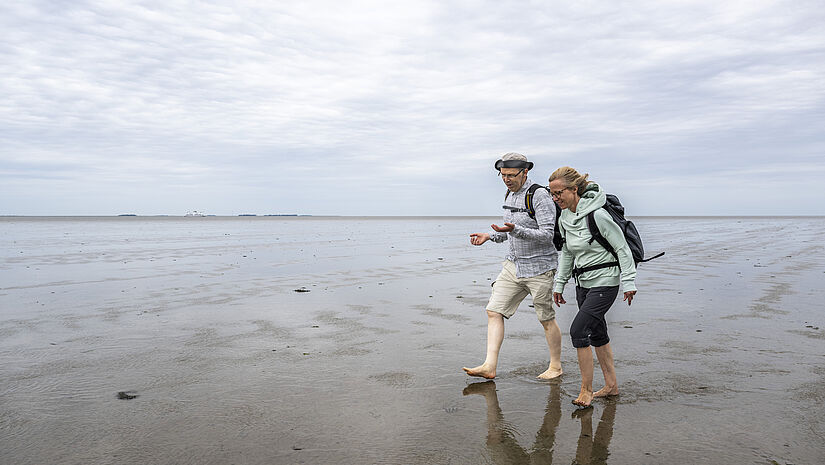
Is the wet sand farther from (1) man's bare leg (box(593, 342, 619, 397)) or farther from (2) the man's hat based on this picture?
(2) the man's hat

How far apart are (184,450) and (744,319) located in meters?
7.98

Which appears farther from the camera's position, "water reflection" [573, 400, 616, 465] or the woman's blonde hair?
the woman's blonde hair

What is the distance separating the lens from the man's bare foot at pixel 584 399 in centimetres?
484

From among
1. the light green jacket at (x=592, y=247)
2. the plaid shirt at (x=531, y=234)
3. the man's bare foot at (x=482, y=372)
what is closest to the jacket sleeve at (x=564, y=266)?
the light green jacket at (x=592, y=247)

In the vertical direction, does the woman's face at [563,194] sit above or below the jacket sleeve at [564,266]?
above

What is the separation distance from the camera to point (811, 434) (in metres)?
4.19

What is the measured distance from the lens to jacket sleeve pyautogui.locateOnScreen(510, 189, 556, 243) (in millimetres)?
5352

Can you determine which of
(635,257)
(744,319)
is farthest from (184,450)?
(744,319)

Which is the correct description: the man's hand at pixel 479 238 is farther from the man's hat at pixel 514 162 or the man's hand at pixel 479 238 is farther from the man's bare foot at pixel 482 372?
the man's bare foot at pixel 482 372

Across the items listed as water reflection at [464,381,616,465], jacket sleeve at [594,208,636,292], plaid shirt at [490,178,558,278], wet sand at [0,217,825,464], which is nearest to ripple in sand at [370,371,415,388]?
wet sand at [0,217,825,464]

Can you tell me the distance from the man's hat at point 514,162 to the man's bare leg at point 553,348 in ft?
5.03

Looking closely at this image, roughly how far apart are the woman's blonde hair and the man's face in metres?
0.61

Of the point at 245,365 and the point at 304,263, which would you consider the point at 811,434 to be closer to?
the point at 245,365

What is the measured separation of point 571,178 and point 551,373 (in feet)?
6.65
